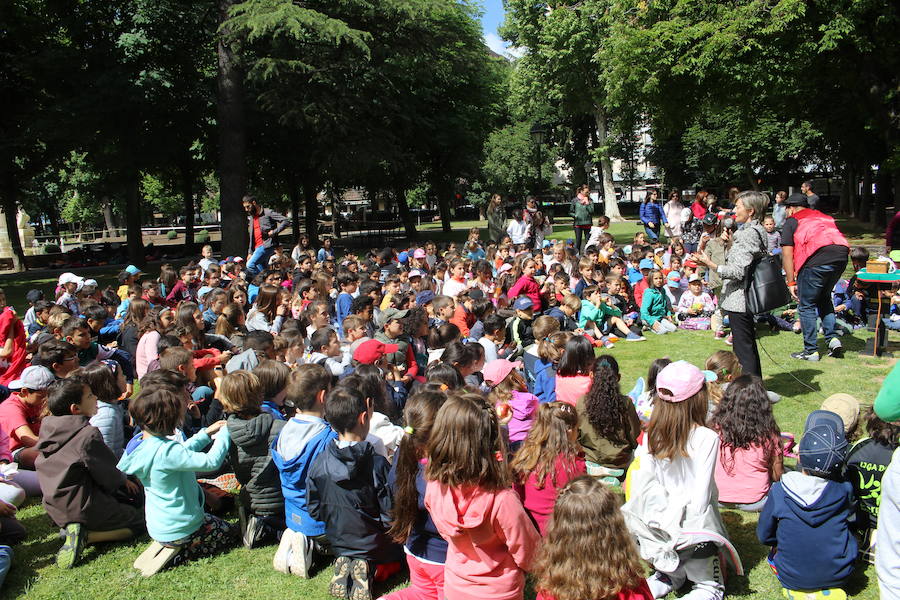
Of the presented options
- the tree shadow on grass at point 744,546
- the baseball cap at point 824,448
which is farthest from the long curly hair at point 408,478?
the baseball cap at point 824,448

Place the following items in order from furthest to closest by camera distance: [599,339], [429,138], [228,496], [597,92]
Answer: [597,92] < [429,138] < [599,339] < [228,496]

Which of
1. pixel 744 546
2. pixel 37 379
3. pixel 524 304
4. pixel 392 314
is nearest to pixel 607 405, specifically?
pixel 744 546

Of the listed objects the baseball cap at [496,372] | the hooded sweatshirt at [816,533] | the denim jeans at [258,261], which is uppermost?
the denim jeans at [258,261]

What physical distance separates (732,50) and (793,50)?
149 cm

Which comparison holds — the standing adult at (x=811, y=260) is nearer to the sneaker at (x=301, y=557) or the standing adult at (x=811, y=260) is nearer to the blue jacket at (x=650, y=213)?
the sneaker at (x=301, y=557)

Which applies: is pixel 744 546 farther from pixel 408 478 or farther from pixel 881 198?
pixel 881 198

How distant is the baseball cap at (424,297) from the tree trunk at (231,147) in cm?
1060

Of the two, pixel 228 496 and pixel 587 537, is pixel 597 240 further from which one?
pixel 587 537

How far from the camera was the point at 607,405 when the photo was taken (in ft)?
15.6

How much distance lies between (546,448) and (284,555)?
1890mm

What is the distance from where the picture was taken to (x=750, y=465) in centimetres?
454

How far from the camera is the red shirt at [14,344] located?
764 centimetres

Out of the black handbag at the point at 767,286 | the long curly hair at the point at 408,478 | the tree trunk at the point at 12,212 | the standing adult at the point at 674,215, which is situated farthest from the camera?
the tree trunk at the point at 12,212

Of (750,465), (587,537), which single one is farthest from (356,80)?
(587,537)
